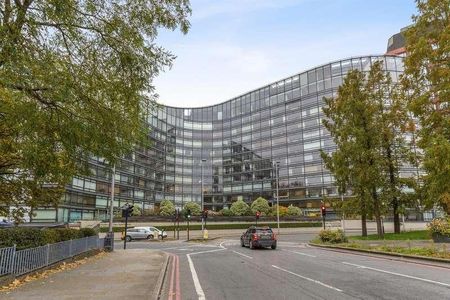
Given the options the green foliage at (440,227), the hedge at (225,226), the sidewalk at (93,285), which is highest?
the green foliage at (440,227)

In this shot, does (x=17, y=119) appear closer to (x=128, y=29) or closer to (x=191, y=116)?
(x=128, y=29)

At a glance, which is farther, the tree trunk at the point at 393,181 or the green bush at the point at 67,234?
the tree trunk at the point at 393,181

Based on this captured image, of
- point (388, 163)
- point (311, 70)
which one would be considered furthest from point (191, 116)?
point (388, 163)

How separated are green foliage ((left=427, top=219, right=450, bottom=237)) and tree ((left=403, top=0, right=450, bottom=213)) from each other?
129 cm

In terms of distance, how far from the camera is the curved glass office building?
9988 cm

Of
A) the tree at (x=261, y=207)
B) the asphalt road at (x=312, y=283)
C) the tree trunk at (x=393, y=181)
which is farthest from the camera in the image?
the tree at (x=261, y=207)

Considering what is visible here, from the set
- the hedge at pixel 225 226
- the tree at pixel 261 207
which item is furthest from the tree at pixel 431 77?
the tree at pixel 261 207

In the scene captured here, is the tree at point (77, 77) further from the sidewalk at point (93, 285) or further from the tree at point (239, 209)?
the tree at point (239, 209)

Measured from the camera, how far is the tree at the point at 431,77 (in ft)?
83.1

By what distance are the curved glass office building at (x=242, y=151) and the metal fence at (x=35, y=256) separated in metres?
61.8

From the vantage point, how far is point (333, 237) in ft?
106

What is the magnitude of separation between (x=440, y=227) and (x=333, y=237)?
8130mm

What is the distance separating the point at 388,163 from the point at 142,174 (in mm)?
82389

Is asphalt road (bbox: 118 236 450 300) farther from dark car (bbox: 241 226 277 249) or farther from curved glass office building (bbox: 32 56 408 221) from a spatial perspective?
curved glass office building (bbox: 32 56 408 221)
